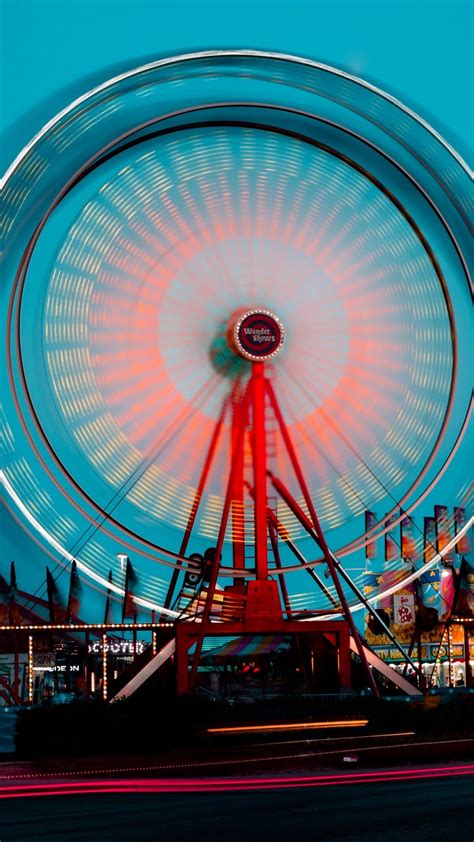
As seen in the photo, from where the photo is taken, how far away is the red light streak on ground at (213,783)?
13.9 meters

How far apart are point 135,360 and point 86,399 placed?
1.34m

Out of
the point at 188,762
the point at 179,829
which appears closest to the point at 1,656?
the point at 188,762

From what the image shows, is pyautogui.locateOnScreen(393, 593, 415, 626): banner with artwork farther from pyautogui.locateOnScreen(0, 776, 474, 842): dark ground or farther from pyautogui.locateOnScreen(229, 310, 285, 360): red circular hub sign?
pyautogui.locateOnScreen(0, 776, 474, 842): dark ground

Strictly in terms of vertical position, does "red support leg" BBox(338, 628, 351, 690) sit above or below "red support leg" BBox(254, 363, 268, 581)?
below

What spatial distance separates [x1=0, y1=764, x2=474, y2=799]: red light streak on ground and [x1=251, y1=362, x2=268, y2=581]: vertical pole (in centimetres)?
1032

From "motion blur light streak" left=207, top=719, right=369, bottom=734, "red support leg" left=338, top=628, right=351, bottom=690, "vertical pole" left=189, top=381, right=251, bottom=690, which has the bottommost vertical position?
"motion blur light streak" left=207, top=719, right=369, bottom=734

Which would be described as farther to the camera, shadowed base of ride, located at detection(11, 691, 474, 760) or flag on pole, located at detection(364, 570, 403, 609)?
flag on pole, located at detection(364, 570, 403, 609)

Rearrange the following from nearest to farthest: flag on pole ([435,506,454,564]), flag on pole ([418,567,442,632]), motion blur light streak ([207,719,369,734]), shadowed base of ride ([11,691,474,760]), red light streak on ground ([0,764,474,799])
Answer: red light streak on ground ([0,764,474,799]) < shadowed base of ride ([11,691,474,760]) < motion blur light streak ([207,719,369,734]) < flag on pole ([418,567,442,632]) < flag on pole ([435,506,454,564])

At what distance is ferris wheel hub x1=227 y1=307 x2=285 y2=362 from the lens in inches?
990

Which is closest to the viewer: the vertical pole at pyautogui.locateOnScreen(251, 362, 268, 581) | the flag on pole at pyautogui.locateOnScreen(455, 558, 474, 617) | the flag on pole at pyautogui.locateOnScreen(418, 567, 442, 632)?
the vertical pole at pyautogui.locateOnScreen(251, 362, 268, 581)

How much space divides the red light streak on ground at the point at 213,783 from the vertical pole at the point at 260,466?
1032 cm

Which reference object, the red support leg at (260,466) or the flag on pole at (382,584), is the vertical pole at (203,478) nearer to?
the red support leg at (260,466)

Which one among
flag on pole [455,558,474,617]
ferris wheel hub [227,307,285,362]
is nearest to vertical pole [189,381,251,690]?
ferris wheel hub [227,307,285,362]

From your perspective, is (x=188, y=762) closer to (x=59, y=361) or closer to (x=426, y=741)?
(x=426, y=741)
